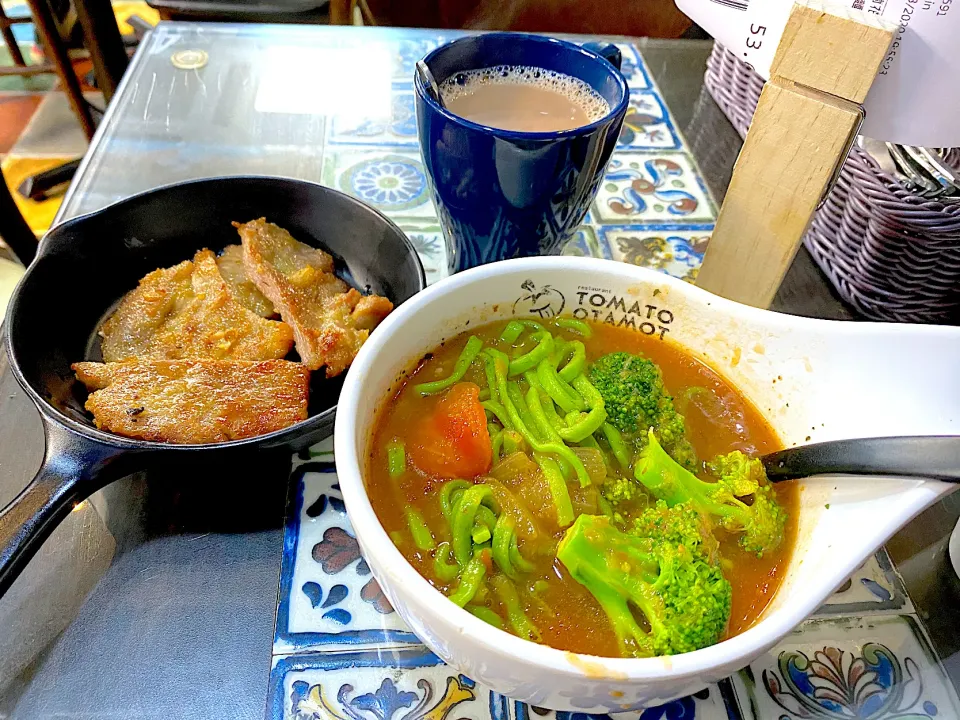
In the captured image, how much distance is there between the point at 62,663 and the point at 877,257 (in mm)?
1300

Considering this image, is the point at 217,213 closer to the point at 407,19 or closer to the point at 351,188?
the point at 351,188

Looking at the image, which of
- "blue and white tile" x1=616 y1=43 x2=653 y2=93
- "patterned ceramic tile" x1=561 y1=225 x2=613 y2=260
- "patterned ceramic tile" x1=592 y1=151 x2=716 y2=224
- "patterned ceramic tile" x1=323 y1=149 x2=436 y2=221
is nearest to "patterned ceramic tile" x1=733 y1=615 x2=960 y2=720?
"patterned ceramic tile" x1=561 y1=225 x2=613 y2=260

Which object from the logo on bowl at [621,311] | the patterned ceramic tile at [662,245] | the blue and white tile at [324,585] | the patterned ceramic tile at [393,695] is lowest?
the patterned ceramic tile at [393,695]

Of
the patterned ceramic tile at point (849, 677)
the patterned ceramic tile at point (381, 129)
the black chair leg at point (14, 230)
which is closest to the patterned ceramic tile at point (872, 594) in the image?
the patterned ceramic tile at point (849, 677)

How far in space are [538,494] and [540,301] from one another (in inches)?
10.6

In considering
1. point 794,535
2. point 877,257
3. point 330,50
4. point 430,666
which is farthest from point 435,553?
point 330,50

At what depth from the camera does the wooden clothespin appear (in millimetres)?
803

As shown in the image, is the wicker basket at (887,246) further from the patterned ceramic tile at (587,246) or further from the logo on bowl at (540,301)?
the logo on bowl at (540,301)

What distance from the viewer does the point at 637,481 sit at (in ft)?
2.50

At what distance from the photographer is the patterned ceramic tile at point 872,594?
0.85 metres

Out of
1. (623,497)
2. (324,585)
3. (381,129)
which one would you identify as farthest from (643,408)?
(381,129)

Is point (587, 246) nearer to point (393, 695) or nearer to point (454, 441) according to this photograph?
point (454, 441)

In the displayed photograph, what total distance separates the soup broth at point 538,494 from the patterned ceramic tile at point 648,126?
84 cm

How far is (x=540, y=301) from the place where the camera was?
0.89 meters
